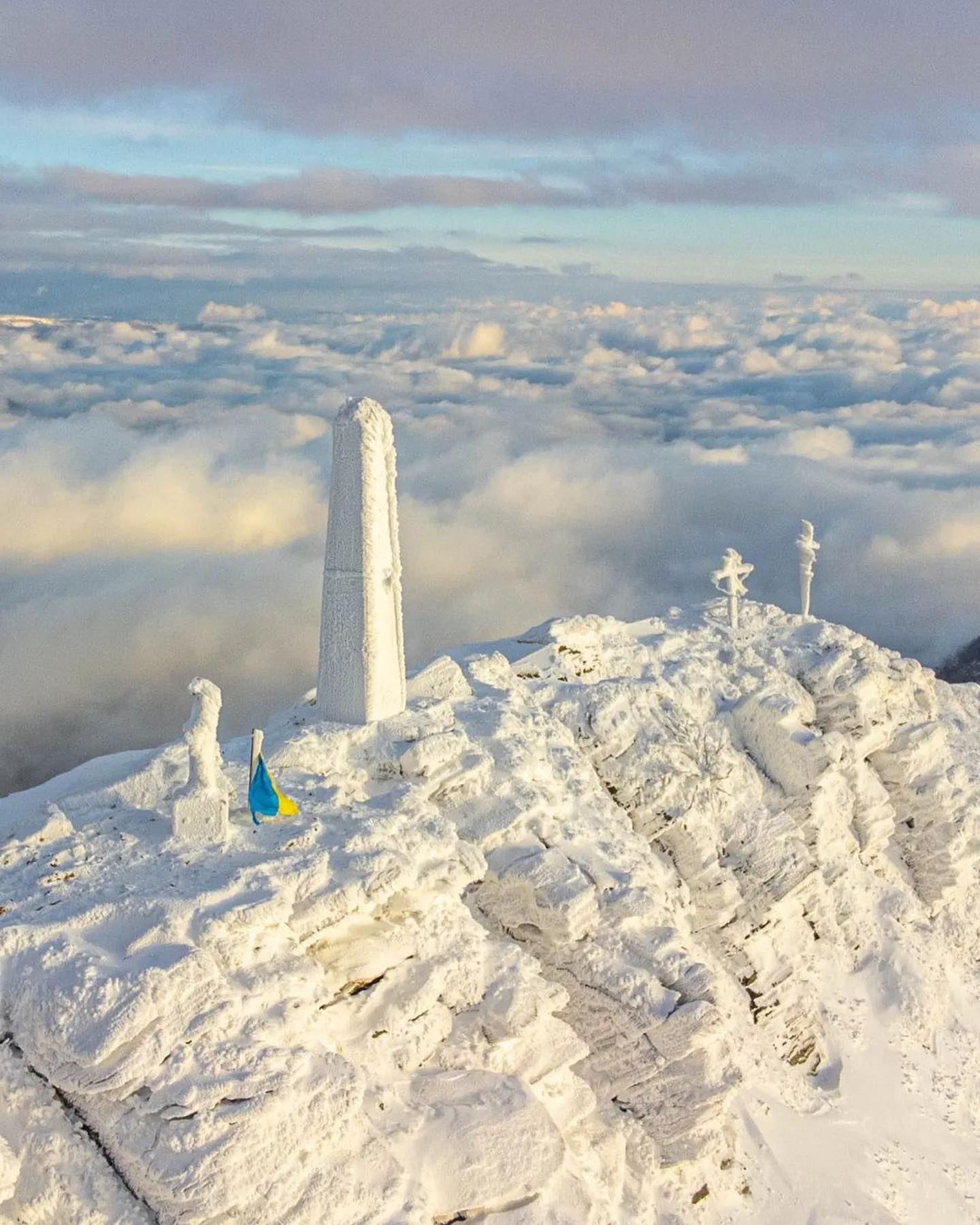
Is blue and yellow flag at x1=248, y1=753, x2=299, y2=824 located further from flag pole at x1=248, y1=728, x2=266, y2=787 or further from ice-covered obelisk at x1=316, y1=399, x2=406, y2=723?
ice-covered obelisk at x1=316, y1=399, x2=406, y2=723

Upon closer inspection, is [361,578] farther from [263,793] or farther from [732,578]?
[732,578]

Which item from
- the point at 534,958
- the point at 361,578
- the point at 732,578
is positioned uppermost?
the point at 361,578

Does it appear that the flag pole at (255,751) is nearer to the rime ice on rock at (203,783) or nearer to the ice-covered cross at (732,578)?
the rime ice on rock at (203,783)

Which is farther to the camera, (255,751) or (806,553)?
(806,553)

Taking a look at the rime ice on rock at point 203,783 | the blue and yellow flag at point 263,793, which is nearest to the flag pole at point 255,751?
the blue and yellow flag at point 263,793

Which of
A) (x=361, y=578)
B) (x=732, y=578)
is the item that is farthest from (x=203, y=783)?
(x=732, y=578)

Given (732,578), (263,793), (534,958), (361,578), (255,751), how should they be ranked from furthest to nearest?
(732,578) → (361,578) → (534,958) → (255,751) → (263,793)
